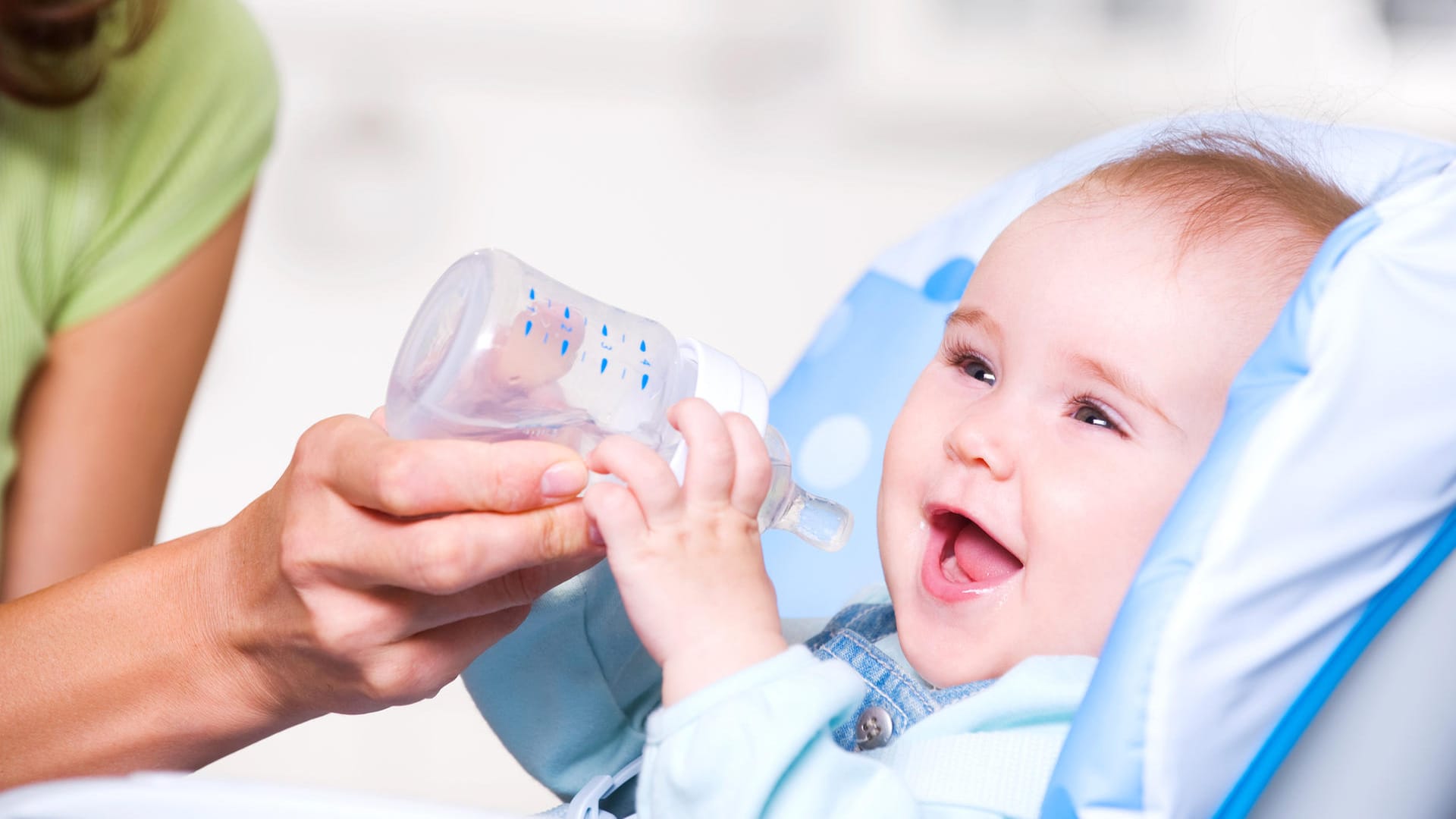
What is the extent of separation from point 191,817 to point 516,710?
33 cm

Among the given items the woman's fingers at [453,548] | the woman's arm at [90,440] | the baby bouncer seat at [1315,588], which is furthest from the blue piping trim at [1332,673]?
the woman's arm at [90,440]

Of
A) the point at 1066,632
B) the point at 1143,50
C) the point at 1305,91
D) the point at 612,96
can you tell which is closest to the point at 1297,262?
the point at 1066,632

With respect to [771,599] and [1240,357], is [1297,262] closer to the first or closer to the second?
[1240,357]

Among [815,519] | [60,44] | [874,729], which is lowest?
[874,729]

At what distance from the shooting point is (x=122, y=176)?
3.16 feet

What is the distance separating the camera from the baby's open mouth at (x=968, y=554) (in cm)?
69

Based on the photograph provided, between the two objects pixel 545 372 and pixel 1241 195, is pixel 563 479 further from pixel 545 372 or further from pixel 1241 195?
pixel 1241 195

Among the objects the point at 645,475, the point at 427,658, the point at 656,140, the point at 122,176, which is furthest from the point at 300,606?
the point at 656,140

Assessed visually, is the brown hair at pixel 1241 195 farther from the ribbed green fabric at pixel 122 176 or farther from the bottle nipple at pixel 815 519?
the ribbed green fabric at pixel 122 176

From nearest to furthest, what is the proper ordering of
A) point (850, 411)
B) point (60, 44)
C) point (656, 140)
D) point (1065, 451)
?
point (1065, 451) → point (60, 44) → point (850, 411) → point (656, 140)

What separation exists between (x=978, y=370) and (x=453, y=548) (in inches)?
14.3

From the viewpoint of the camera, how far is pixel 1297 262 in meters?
0.72

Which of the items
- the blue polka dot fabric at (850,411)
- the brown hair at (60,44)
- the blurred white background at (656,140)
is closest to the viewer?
the brown hair at (60,44)

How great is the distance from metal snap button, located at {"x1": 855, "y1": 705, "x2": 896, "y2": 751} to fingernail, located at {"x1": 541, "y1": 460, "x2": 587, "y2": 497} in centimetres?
25
